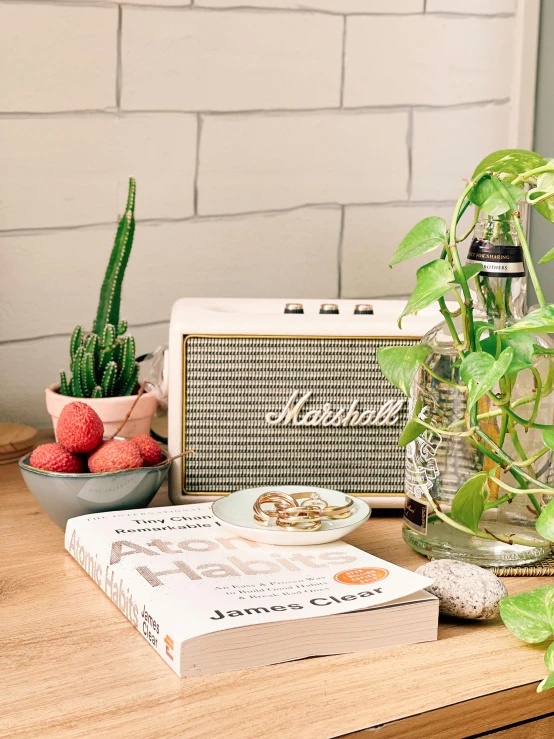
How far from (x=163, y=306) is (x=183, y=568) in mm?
744

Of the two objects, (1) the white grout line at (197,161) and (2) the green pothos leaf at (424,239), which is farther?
(1) the white grout line at (197,161)

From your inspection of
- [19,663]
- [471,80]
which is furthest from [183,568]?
[471,80]

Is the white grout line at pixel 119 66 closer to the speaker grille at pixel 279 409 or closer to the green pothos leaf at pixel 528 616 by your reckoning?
the speaker grille at pixel 279 409

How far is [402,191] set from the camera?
160 cm

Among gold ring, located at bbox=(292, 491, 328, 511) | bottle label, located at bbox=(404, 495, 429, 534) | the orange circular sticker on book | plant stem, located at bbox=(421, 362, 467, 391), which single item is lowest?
the orange circular sticker on book

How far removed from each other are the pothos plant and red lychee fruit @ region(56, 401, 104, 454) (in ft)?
0.97

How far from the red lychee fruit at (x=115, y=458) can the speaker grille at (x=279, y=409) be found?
79 mm

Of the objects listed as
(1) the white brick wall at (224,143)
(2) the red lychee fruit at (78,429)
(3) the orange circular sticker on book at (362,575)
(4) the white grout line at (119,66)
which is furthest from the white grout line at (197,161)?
(3) the orange circular sticker on book at (362,575)

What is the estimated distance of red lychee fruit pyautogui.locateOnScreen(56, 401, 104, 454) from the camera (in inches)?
35.1

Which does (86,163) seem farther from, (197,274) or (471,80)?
(471,80)

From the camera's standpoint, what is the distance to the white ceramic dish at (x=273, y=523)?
79 cm

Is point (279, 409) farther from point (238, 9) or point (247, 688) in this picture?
point (238, 9)

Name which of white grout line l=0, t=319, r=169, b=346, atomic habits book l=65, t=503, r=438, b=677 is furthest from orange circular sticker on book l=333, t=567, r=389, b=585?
white grout line l=0, t=319, r=169, b=346

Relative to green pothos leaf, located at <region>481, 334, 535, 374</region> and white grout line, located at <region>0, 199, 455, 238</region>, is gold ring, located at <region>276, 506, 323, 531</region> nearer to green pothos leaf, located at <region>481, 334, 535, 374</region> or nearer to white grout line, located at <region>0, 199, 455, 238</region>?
green pothos leaf, located at <region>481, 334, 535, 374</region>
